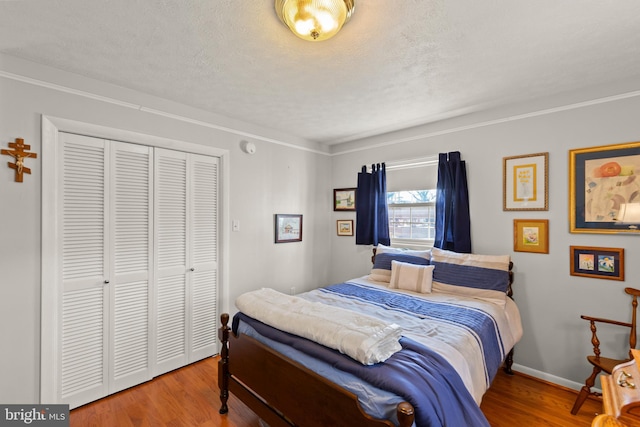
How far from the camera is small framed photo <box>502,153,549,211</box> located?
100 inches

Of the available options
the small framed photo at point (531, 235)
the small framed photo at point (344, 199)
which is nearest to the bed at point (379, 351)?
the small framed photo at point (531, 235)

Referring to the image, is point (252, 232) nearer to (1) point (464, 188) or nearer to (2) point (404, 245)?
(2) point (404, 245)

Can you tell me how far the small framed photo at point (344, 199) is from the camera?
4004mm

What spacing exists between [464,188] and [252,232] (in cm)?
239

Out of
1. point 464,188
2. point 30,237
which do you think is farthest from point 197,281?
point 464,188

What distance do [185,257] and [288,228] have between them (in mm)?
1315

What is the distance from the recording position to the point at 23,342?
195cm

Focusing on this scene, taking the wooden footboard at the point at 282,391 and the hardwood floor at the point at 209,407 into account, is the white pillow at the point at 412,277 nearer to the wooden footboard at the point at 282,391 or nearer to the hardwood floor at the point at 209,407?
the hardwood floor at the point at 209,407

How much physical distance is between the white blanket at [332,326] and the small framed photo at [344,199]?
216 cm

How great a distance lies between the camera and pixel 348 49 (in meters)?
1.82

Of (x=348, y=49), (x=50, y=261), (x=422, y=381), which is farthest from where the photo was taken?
(x=50, y=261)

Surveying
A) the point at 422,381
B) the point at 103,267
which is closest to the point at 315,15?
the point at 422,381

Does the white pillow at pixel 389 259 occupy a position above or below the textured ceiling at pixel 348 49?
below

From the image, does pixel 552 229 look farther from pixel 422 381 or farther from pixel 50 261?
pixel 50 261
